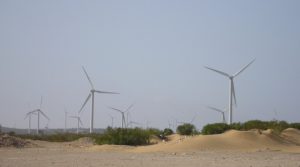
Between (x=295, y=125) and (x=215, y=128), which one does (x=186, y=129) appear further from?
(x=215, y=128)

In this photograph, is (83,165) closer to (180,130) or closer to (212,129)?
(212,129)

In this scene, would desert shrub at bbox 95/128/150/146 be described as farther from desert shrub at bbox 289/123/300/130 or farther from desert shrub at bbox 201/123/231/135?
desert shrub at bbox 289/123/300/130

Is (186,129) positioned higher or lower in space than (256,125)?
lower

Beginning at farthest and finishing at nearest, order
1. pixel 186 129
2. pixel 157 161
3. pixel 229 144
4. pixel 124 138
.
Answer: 1. pixel 186 129
2. pixel 124 138
3. pixel 229 144
4. pixel 157 161

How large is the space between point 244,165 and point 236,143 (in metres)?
16.4

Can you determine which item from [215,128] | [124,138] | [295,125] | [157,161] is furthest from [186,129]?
[157,161]

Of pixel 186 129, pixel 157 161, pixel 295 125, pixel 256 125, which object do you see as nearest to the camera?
pixel 157 161

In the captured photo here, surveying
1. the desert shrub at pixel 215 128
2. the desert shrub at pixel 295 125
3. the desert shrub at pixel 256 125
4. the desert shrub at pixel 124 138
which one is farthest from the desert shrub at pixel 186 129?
the desert shrub at pixel 124 138

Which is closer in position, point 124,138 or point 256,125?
point 124,138

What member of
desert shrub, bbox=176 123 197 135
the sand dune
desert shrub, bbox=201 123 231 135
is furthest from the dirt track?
desert shrub, bbox=176 123 197 135

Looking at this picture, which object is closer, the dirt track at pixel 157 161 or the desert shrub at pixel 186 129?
the dirt track at pixel 157 161

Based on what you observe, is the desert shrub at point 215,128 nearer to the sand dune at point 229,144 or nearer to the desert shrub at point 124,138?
the desert shrub at point 124,138

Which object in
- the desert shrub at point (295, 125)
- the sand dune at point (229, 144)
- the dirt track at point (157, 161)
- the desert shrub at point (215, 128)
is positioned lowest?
the dirt track at point (157, 161)

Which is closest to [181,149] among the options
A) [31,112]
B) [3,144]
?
[3,144]
